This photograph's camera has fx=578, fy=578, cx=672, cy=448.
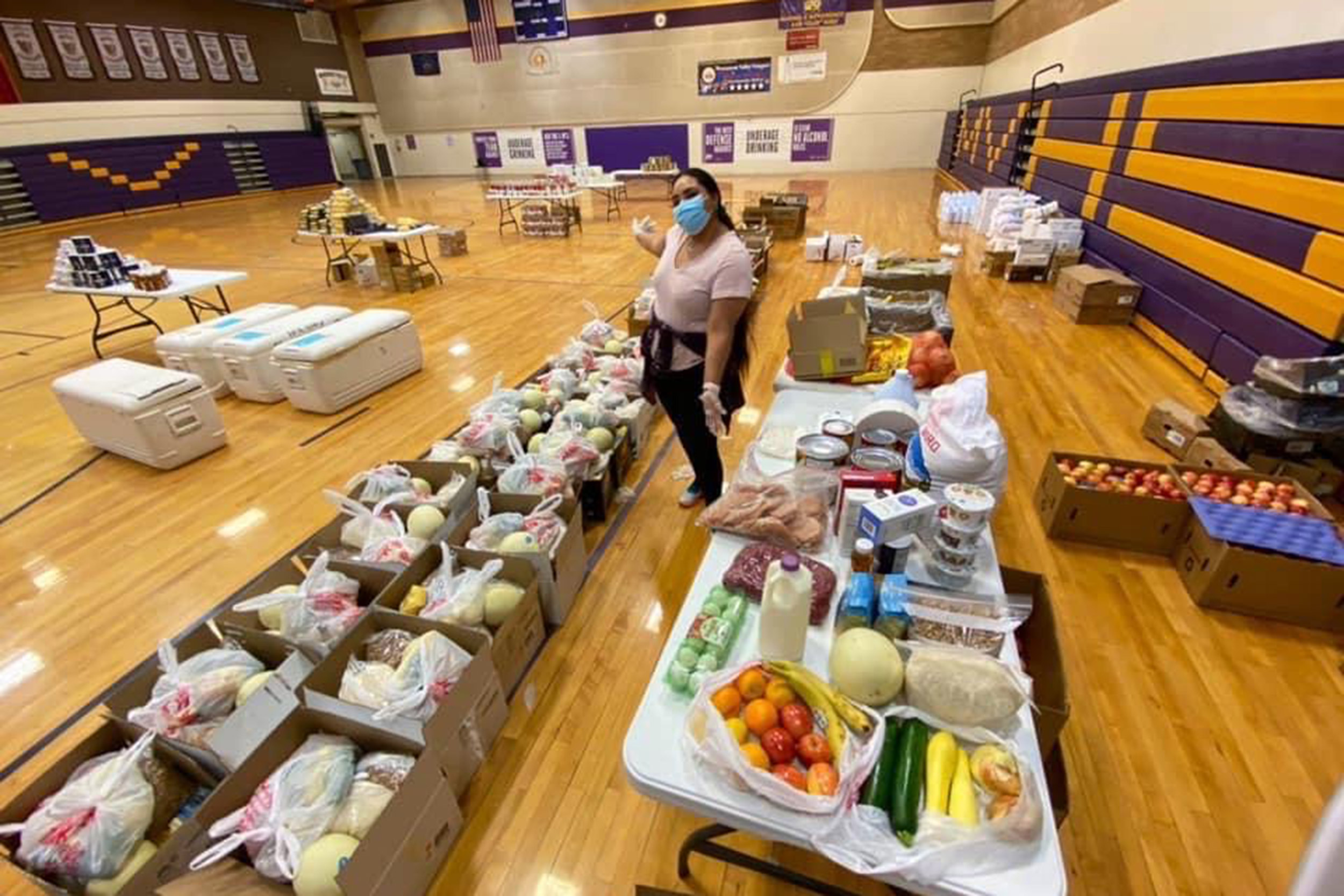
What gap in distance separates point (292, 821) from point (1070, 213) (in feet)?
25.9

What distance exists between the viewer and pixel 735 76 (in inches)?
604

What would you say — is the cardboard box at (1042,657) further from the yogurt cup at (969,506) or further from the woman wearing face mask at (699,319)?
the woman wearing face mask at (699,319)

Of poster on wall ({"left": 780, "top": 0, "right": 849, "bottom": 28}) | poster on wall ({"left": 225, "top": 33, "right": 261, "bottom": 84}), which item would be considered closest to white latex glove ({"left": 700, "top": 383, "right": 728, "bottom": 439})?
poster on wall ({"left": 780, "top": 0, "right": 849, "bottom": 28})

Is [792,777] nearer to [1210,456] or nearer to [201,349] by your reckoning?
[1210,456]

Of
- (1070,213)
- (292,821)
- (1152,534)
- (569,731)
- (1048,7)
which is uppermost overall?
(1048,7)

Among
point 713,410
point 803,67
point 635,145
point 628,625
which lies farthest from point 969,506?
point 635,145

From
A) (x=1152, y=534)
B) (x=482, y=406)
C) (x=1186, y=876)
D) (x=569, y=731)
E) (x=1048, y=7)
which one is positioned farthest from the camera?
(x=1048, y=7)

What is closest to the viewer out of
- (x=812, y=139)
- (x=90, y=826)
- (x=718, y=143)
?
(x=90, y=826)

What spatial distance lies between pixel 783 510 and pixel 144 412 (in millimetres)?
3651

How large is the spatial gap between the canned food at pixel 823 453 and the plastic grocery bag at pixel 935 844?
2.56 feet

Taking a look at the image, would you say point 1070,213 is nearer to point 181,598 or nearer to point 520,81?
point 181,598

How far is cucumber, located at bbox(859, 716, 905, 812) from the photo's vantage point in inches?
34.2

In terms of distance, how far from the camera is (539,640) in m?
2.10

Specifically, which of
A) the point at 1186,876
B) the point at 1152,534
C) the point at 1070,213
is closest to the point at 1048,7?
the point at 1070,213
